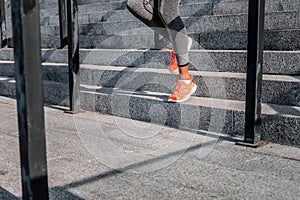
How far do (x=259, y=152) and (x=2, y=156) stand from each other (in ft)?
5.66

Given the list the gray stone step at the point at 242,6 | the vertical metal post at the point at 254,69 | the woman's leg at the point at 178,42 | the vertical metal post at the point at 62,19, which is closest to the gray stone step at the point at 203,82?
the woman's leg at the point at 178,42

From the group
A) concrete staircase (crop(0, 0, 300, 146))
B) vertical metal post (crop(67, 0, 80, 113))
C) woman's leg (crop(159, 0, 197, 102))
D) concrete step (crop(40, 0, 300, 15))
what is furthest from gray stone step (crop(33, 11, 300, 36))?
vertical metal post (crop(67, 0, 80, 113))

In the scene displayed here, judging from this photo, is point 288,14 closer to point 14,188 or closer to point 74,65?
point 74,65

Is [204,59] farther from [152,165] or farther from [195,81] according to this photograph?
[152,165]

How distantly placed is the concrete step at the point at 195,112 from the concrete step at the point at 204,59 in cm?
45

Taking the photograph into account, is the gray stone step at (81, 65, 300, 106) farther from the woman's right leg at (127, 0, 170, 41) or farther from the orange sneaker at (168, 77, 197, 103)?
the woman's right leg at (127, 0, 170, 41)

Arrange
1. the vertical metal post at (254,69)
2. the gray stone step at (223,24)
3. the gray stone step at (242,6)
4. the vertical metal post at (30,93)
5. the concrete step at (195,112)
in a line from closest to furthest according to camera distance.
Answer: the vertical metal post at (30,93), the vertical metal post at (254,69), the concrete step at (195,112), the gray stone step at (223,24), the gray stone step at (242,6)

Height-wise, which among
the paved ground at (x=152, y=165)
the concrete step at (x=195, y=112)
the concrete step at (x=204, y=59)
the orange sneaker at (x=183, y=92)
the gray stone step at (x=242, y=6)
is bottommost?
the paved ground at (x=152, y=165)

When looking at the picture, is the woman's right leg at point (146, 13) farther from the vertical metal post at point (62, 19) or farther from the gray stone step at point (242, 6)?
the vertical metal post at point (62, 19)

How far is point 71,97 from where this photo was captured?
166 inches

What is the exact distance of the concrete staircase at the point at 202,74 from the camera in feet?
10.5

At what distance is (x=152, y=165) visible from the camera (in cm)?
256

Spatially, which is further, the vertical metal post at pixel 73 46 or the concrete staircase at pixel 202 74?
the vertical metal post at pixel 73 46

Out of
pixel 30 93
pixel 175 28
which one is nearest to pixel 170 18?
pixel 175 28
